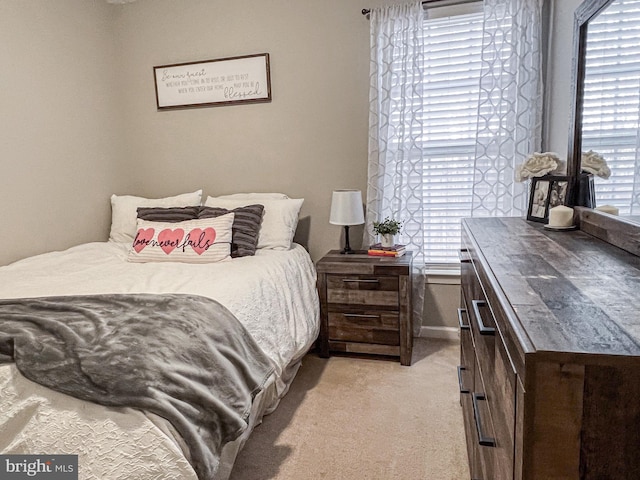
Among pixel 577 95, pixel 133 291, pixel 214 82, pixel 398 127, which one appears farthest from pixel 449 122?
pixel 133 291

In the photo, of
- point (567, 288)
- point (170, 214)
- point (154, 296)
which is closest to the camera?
point (567, 288)

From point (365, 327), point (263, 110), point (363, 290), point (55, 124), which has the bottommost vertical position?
point (365, 327)

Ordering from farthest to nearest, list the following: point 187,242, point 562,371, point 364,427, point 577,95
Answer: point 187,242 → point 364,427 → point 577,95 → point 562,371

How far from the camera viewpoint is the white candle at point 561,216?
1699 millimetres

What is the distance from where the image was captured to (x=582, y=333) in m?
0.69

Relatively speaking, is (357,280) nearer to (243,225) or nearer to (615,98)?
(243,225)

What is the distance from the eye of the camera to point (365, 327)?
2729 millimetres

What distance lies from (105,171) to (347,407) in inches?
99.2

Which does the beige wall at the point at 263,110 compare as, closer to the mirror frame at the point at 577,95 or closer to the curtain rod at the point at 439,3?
the curtain rod at the point at 439,3

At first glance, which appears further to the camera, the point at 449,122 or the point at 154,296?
the point at 449,122

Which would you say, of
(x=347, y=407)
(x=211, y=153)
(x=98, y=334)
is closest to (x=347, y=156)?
(x=211, y=153)

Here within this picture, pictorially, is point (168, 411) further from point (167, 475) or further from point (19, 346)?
point (19, 346)

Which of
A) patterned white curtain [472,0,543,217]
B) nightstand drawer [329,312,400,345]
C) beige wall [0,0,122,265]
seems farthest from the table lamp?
beige wall [0,0,122,265]

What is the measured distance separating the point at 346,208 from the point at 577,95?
140 cm
